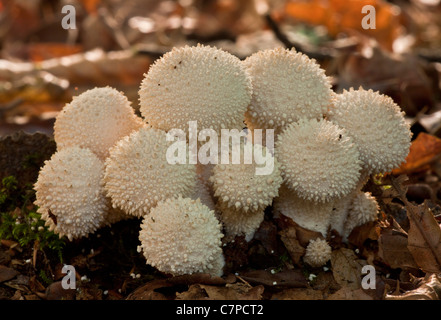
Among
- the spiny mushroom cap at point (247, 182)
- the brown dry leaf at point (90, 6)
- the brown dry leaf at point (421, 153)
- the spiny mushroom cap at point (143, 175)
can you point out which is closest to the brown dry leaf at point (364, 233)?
the spiny mushroom cap at point (247, 182)

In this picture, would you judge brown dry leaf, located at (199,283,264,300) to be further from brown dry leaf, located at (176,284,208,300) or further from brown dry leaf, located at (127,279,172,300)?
brown dry leaf, located at (127,279,172,300)

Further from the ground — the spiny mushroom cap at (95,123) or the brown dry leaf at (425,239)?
the spiny mushroom cap at (95,123)

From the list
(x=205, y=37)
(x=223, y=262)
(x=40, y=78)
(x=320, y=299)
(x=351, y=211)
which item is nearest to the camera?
(x=320, y=299)

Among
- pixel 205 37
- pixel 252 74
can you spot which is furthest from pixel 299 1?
pixel 252 74

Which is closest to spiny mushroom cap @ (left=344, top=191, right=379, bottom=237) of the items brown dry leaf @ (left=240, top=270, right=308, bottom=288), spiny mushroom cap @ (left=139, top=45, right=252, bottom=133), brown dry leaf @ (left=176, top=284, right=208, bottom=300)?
brown dry leaf @ (left=240, top=270, right=308, bottom=288)
